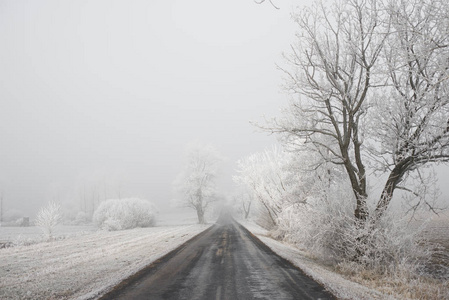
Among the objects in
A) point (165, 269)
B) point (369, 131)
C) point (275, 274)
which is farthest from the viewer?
point (369, 131)

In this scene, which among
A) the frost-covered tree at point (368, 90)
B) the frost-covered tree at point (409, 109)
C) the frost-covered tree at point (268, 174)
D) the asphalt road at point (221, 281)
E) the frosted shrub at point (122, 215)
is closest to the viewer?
the asphalt road at point (221, 281)

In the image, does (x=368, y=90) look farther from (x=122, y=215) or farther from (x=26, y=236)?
(x=122, y=215)

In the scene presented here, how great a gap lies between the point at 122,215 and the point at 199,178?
12688 mm

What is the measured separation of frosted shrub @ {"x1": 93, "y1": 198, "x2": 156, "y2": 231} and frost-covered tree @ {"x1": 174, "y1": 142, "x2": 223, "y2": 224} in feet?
19.9

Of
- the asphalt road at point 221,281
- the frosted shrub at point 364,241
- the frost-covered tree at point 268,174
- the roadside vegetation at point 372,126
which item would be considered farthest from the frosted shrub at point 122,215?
the frosted shrub at point 364,241

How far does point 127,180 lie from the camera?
257ft

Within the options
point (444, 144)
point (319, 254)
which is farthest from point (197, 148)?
point (444, 144)

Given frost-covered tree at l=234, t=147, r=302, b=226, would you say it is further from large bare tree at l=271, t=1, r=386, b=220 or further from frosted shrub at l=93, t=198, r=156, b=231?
frosted shrub at l=93, t=198, r=156, b=231

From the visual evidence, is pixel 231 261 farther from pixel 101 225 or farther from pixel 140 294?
pixel 101 225

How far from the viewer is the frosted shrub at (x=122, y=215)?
34.6 m

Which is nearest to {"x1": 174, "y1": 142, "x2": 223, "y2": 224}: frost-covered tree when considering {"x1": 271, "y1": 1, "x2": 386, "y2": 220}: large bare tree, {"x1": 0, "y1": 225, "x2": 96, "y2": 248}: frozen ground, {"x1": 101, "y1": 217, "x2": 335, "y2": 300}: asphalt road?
{"x1": 0, "y1": 225, "x2": 96, "y2": 248}: frozen ground

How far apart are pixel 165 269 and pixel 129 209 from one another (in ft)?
102

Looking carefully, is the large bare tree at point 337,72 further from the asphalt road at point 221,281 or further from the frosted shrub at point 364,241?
the asphalt road at point 221,281

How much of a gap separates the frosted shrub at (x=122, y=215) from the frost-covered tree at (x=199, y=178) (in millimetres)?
6056
